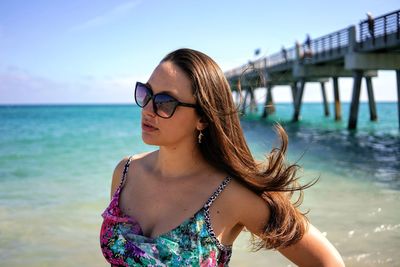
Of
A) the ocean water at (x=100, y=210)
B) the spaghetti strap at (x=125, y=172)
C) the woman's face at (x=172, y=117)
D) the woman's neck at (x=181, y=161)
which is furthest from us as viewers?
the ocean water at (x=100, y=210)

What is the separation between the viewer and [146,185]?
2293 millimetres

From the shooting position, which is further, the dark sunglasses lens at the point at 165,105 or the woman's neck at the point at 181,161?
the woman's neck at the point at 181,161

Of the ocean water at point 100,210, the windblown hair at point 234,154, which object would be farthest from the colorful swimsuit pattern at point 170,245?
the ocean water at point 100,210

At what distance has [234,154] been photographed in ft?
7.23

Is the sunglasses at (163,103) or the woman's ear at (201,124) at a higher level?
the sunglasses at (163,103)

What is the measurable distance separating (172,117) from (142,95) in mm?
186

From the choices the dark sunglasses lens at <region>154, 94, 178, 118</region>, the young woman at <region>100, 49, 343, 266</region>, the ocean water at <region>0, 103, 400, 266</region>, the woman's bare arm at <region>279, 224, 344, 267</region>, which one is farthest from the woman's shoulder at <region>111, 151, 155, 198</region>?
the woman's bare arm at <region>279, 224, 344, 267</region>

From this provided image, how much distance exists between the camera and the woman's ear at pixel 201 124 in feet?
7.20

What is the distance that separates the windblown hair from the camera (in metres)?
2.06

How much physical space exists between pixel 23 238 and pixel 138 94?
3.85 m

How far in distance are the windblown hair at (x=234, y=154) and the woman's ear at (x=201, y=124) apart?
0.02 metres

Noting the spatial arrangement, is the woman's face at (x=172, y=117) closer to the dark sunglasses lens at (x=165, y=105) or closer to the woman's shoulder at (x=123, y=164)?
the dark sunglasses lens at (x=165, y=105)

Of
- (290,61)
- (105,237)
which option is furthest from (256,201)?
(290,61)

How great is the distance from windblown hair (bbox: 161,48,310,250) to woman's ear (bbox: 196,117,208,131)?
2 cm
